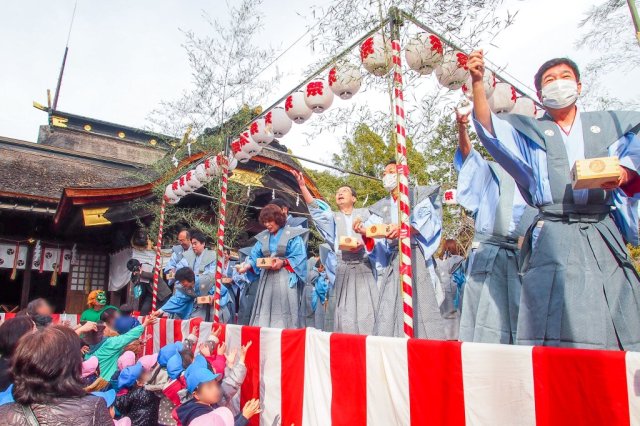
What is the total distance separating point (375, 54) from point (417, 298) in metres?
2.57

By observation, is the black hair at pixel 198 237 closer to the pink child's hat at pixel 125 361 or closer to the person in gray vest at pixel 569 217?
the pink child's hat at pixel 125 361

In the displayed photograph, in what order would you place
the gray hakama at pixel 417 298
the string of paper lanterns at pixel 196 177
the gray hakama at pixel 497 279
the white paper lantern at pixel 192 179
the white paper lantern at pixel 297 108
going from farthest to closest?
1. the white paper lantern at pixel 192 179
2. the string of paper lanterns at pixel 196 177
3. the white paper lantern at pixel 297 108
4. the gray hakama at pixel 417 298
5. the gray hakama at pixel 497 279

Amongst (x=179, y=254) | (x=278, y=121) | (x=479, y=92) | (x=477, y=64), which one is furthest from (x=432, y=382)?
(x=179, y=254)

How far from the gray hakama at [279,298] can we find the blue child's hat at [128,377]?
73.0 inches

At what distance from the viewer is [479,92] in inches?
93.4

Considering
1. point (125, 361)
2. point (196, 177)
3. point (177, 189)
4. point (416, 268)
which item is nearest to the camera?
point (416, 268)

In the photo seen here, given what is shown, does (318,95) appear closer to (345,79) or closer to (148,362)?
(345,79)

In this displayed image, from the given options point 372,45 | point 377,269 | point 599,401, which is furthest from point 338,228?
point 599,401

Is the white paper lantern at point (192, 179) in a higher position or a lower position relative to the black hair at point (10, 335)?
higher

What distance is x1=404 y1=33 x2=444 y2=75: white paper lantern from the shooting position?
493 centimetres

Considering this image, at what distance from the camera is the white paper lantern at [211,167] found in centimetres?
849

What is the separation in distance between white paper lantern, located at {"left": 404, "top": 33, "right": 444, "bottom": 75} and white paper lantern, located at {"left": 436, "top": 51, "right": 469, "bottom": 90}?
183mm

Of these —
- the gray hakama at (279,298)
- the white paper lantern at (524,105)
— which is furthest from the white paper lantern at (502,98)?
the gray hakama at (279,298)

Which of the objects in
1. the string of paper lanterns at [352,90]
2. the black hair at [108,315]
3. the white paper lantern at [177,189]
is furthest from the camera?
the white paper lantern at [177,189]
